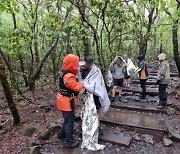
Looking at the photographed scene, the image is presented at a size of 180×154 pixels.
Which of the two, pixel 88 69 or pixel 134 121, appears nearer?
pixel 88 69

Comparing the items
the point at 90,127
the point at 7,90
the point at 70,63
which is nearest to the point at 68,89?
the point at 70,63

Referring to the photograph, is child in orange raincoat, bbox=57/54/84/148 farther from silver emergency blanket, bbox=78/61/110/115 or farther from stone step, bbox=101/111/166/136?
stone step, bbox=101/111/166/136

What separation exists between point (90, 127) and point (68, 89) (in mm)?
1094

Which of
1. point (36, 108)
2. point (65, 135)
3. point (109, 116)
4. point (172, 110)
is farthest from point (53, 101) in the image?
point (172, 110)

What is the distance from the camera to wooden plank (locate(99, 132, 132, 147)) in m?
5.14

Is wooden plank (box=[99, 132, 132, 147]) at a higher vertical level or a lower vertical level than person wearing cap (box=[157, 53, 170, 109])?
lower

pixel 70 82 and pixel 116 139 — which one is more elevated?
pixel 70 82

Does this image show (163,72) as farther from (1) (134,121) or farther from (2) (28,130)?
(2) (28,130)

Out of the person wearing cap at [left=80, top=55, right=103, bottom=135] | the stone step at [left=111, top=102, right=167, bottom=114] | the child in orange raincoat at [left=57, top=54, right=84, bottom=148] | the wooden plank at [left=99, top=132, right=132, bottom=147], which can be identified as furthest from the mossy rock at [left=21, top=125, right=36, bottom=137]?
the stone step at [left=111, top=102, right=167, bottom=114]

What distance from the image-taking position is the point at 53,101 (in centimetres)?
877

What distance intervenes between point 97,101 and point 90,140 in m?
0.95

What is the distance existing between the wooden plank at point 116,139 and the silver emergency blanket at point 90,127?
1.04ft

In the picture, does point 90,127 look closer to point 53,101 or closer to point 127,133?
point 127,133

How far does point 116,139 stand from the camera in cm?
529
